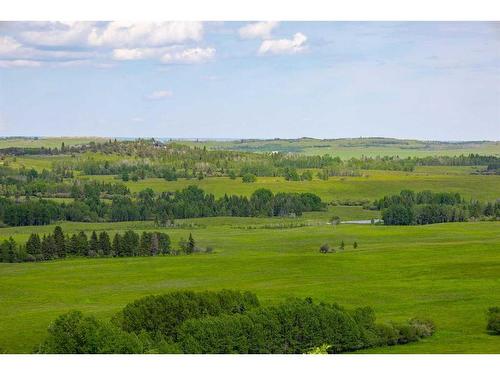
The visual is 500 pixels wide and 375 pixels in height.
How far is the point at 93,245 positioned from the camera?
54.1 feet

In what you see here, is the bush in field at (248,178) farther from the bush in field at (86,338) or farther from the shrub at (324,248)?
the bush in field at (86,338)

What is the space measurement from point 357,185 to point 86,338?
5.84 m

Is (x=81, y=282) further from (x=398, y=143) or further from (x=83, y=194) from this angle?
(x=398, y=143)

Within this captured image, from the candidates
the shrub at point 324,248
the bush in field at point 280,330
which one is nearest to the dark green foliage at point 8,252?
the bush in field at point 280,330

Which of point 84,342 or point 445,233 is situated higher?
point 445,233

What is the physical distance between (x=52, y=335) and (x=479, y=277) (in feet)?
22.9

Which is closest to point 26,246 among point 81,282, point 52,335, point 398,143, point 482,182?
point 81,282

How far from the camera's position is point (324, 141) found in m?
17.6

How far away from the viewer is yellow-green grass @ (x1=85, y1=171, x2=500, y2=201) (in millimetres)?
16719

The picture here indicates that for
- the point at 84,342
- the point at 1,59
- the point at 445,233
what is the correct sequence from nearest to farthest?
the point at 84,342 < the point at 1,59 < the point at 445,233

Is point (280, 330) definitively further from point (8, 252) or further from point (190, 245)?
point (8, 252)

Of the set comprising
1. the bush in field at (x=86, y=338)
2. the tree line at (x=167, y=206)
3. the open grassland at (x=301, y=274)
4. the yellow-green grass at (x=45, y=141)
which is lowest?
the bush in field at (x=86, y=338)

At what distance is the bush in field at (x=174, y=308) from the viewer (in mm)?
14750

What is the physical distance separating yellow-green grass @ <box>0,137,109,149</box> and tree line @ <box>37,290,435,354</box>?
3.66 m
